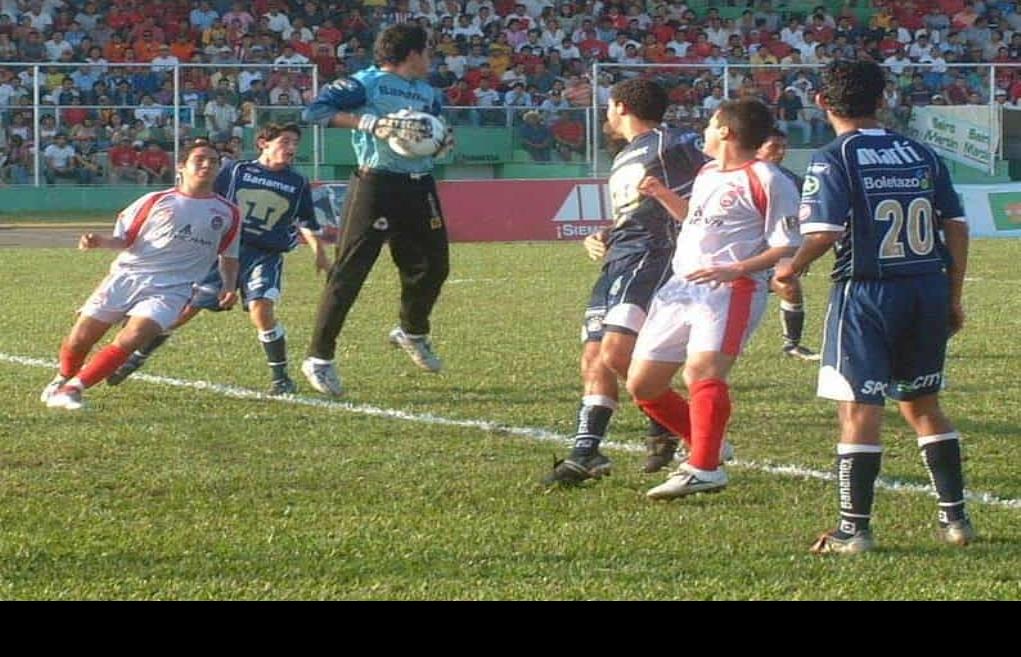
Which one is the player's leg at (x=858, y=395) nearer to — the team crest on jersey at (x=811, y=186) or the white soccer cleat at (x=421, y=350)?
the team crest on jersey at (x=811, y=186)

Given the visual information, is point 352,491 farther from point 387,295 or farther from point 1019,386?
point 387,295

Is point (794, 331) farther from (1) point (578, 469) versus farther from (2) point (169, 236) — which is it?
(1) point (578, 469)

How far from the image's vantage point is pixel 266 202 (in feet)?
36.0

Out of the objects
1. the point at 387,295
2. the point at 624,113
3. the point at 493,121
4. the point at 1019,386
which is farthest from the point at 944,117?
the point at 624,113

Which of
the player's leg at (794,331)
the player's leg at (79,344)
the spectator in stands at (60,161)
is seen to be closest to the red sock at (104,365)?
the player's leg at (79,344)

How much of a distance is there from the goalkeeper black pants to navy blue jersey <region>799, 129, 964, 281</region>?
4.36m

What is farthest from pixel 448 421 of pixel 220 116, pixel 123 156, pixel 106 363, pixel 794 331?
pixel 123 156

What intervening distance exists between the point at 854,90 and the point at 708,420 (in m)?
1.49

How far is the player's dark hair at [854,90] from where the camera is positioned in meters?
6.08

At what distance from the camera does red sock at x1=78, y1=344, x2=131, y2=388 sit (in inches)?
367

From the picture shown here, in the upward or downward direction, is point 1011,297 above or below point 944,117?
below

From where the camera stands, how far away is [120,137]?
27766 millimetres

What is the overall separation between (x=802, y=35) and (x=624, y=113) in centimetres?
2807

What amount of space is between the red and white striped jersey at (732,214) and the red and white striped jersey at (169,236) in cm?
360
